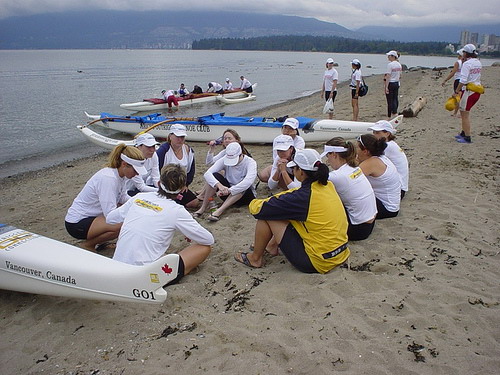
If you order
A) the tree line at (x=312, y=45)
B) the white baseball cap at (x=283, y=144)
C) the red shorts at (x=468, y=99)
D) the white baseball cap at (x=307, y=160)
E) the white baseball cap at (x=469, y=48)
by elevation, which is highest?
the tree line at (x=312, y=45)

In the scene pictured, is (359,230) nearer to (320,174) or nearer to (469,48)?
(320,174)

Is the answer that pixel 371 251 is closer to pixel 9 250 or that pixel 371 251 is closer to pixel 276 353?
pixel 276 353

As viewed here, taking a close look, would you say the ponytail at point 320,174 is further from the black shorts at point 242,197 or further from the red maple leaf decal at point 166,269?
the black shorts at point 242,197

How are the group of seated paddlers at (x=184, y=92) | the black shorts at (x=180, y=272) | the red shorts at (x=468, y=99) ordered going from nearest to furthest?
1. the black shorts at (x=180, y=272)
2. the red shorts at (x=468, y=99)
3. the group of seated paddlers at (x=184, y=92)

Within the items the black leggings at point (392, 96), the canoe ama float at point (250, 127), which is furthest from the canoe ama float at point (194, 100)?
the black leggings at point (392, 96)

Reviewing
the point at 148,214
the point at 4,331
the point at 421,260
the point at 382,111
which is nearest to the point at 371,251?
the point at 421,260

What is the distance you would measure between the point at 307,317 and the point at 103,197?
2.41m

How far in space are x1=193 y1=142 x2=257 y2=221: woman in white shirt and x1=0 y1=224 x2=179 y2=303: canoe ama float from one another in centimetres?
204

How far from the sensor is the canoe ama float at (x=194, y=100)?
19.2 m

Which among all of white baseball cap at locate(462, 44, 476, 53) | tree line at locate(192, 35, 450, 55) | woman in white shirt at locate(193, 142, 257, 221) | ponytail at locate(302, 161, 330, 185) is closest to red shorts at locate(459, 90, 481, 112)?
white baseball cap at locate(462, 44, 476, 53)

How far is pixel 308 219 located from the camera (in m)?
3.40

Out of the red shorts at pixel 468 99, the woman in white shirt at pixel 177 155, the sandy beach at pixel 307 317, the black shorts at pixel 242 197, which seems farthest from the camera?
the red shorts at pixel 468 99

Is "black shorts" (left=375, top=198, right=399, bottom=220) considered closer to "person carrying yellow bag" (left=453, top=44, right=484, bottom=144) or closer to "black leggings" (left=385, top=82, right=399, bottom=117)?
"person carrying yellow bag" (left=453, top=44, right=484, bottom=144)

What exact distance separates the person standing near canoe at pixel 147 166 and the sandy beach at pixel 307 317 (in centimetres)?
87
